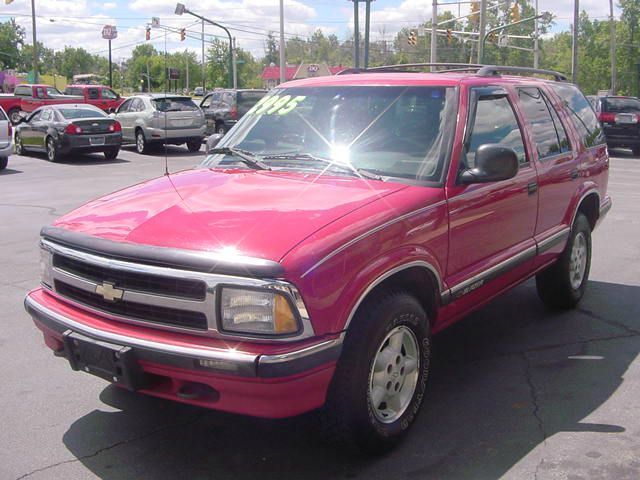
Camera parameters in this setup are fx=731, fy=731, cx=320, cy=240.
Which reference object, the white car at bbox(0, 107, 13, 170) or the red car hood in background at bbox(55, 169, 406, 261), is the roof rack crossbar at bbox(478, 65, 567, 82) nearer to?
the red car hood in background at bbox(55, 169, 406, 261)

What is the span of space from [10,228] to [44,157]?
12.1 m

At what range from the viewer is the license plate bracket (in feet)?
10.5

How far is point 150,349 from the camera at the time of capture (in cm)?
319

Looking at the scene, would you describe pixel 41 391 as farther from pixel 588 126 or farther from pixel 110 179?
pixel 110 179

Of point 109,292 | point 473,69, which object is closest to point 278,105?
point 473,69

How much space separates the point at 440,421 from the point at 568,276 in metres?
2.43

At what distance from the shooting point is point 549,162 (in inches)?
209

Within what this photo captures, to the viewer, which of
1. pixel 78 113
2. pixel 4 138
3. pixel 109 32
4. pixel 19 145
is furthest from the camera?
pixel 109 32

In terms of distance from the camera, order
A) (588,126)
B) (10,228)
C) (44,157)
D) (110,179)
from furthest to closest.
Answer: (44,157) → (110,179) → (10,228) → (588,126)

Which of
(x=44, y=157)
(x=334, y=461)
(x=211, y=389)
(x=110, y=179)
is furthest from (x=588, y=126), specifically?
(x=44, y=157)

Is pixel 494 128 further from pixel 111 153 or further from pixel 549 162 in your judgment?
pixel 111 153

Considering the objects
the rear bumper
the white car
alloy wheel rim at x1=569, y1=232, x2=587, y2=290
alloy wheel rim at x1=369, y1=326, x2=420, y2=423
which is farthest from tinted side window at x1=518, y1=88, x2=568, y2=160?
the rear bumper

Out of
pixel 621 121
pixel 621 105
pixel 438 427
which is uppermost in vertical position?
pixel 621 105

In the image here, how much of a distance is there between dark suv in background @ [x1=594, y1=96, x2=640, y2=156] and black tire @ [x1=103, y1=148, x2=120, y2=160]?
13878 mm
